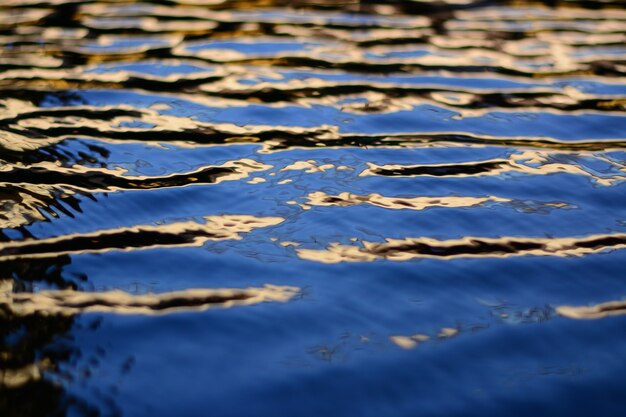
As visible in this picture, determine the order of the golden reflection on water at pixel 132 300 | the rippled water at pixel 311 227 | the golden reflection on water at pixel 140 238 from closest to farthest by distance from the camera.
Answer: the rippled water at pixel 311 227 < the golden reflection on water at pixel 132 300 < the golden reflection on water at pixel 140 238

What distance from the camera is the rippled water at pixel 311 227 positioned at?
7.16ft

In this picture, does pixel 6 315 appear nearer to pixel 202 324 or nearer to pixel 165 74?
pixel 202 324

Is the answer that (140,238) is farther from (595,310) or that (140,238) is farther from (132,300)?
(595,310)

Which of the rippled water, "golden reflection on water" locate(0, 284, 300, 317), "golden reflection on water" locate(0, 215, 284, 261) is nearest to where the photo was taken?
the rippled water

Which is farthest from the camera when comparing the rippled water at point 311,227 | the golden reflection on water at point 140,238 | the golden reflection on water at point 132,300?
the golden reflection on water at point 140,238

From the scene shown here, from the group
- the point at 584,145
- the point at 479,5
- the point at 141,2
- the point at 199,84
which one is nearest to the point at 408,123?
the point at 584,145

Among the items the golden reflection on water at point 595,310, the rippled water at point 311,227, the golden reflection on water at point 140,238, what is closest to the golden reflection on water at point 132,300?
the rippled water at point 311,227

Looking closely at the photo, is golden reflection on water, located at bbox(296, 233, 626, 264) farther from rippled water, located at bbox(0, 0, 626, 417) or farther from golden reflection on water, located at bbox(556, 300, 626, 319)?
golden reflection on water, located at bbox(556, 300, 626, 319)

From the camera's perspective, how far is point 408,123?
165 inches

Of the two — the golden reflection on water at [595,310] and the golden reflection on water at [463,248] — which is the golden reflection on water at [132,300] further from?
the golden reflection on water at [595,310]

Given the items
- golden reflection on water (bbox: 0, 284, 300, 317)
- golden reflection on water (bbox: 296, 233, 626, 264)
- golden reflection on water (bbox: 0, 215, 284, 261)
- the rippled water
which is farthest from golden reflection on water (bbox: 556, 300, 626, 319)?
golden reflection on water (bbox: 0, 215, 284, 261)

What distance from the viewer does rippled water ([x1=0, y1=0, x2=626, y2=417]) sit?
7.16 ft

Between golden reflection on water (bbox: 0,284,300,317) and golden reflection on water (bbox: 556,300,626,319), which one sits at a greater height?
golden reflection on water (bbox: 0,284,300,317)

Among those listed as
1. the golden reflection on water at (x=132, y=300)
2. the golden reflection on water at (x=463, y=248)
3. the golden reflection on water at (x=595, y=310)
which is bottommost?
the golden reflection on water at (x=595, y=310)
